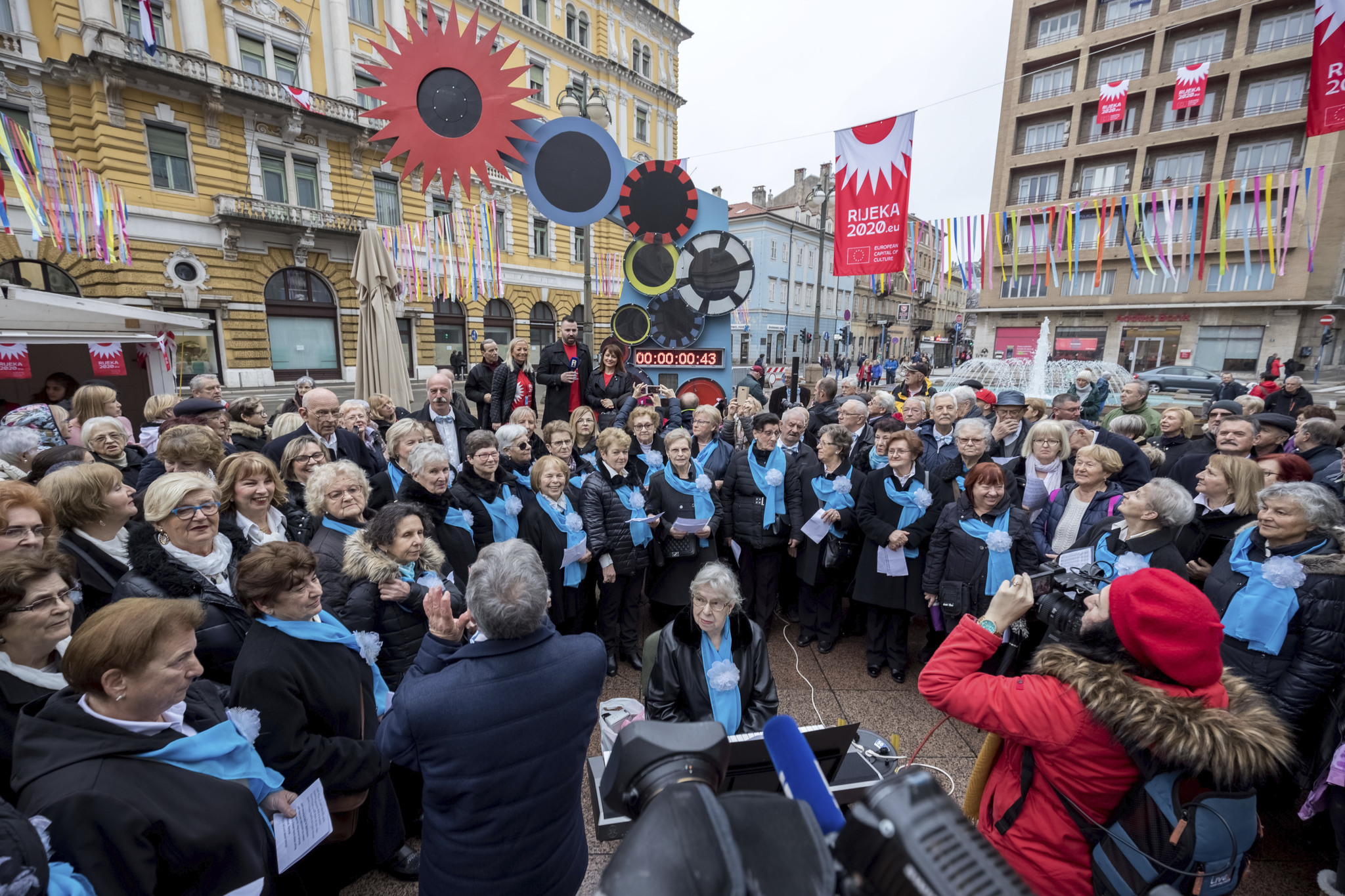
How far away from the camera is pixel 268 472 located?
2.87 metres

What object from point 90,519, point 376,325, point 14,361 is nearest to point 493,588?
→ point 90,519

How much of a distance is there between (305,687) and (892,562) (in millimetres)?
3690

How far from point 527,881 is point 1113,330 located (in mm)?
37960

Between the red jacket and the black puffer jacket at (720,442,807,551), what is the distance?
8.81 feet

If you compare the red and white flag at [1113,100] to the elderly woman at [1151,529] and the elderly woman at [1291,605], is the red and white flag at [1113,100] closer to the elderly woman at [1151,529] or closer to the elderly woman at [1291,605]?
the elderly woman at [1151,529]

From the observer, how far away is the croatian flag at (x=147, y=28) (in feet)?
46.1

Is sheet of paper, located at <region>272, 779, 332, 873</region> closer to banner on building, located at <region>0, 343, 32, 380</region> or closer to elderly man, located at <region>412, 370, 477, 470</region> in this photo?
elderly man, located at <region>412, 370, 477, 470</region>

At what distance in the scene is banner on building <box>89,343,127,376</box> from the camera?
772cm

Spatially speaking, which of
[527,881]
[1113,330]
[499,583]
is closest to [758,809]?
[499,583]

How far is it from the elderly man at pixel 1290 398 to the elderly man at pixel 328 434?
1180 cm

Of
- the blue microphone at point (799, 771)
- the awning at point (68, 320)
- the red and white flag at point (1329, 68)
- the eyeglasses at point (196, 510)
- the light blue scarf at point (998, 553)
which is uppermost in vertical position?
the red and white flag at point (1329, 68)

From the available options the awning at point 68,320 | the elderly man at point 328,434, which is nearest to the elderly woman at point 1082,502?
the elderly man at point 328,434

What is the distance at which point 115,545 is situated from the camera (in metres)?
2.56

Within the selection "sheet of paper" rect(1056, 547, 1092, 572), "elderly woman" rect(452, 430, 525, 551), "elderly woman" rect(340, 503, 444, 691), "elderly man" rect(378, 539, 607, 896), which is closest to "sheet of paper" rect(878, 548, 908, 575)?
"sheet of paper" rect(1056, 547, 1092, 572)
